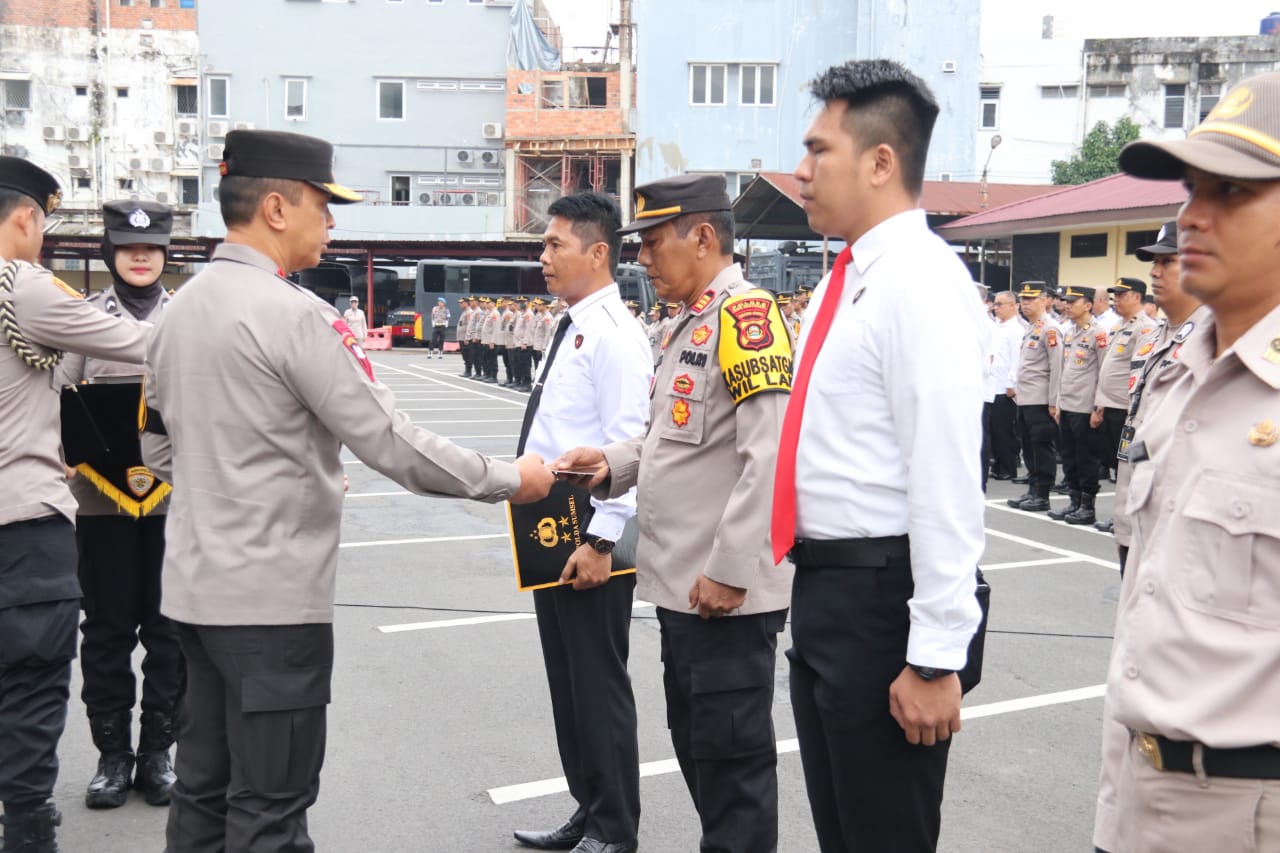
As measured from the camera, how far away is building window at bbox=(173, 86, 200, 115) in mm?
40562

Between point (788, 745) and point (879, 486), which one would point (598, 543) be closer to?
point (879, 486)

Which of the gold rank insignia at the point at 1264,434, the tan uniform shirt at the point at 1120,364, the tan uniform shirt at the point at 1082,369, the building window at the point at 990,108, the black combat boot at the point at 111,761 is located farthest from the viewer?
the building window at the point at 990,108

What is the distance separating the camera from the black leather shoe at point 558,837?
3.66 metres

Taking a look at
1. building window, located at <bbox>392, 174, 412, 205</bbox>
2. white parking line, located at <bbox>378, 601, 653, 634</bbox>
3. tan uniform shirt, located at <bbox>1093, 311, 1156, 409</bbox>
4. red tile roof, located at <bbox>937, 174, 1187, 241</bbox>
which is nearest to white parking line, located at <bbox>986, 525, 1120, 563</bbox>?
tan uniform shirt, located at <bbox>1093, 311, 1156, 409</bbox>

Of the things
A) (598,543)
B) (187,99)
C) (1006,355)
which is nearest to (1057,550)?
(1006,355)

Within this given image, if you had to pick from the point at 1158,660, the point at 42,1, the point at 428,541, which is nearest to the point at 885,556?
the point at 1158,660

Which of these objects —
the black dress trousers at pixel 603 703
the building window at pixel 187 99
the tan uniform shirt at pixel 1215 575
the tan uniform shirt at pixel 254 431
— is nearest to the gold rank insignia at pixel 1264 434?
the tan uniform shirt at pixel 1215 575

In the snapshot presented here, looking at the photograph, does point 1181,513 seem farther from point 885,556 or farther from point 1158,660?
point 885,556

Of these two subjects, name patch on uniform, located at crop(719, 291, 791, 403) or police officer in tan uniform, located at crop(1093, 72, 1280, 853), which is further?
name patch on uniform, located at crop(719, 291, 791, 403)

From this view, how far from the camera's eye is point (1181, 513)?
1761 mm

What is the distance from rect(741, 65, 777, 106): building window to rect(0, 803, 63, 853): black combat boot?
3551cm

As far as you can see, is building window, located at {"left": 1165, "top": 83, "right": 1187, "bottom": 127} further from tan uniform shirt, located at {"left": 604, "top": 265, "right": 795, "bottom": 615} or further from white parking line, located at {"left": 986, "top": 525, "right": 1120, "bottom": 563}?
tan uniform shirt, located at {"left": 604, "top": 265, "right": 795, "bottom": 615}

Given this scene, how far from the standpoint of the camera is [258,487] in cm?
265

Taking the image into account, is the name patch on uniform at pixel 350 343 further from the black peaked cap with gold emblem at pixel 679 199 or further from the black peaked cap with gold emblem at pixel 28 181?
the black peaked cap with gold emblem at pixel 28 181
